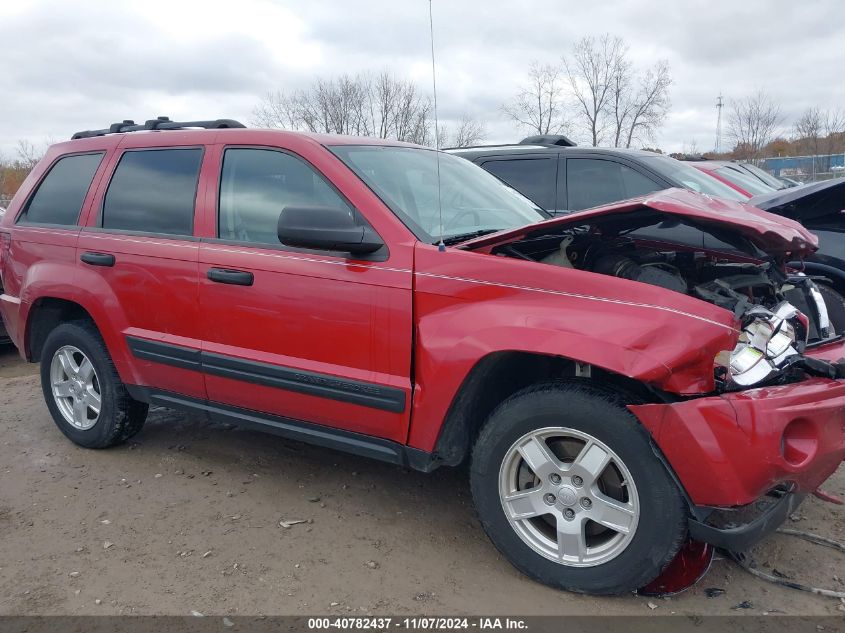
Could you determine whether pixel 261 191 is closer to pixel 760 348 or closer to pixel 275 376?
pixel 275 376

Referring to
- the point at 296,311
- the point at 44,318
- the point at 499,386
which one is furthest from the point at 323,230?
the point at 44,318

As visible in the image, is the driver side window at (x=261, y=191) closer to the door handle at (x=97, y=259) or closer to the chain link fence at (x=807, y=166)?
the door handle at (x=97, y=259)

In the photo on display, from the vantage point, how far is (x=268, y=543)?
3104 mm

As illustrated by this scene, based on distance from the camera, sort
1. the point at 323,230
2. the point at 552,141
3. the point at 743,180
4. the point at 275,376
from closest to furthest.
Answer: the point at 323,230
the point at 275,376
the point at 552,141
the point at 743,180

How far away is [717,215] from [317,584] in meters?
2.16

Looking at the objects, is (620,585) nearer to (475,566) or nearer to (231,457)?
(475,566)

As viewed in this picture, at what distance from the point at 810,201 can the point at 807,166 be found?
3383 centimetres

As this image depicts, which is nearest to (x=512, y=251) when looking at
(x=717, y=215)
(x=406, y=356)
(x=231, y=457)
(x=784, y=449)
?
(x=406, y=356)

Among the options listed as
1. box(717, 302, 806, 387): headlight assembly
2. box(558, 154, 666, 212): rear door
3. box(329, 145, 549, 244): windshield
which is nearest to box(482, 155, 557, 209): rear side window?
box(558, 154, 666, 212): rear door

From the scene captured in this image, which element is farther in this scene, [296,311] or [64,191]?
[64,191]

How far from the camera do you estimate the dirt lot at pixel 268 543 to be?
2658 mm

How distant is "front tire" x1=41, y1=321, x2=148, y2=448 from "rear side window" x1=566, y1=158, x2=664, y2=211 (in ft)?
13.9

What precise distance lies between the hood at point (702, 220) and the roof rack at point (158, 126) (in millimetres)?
1957

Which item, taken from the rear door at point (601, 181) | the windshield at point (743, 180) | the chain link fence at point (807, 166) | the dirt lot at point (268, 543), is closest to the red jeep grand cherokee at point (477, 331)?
the dirt lot at point (268, 543)
